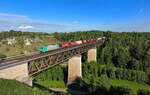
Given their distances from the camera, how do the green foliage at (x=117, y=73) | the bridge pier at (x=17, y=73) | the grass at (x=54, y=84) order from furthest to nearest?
1. the green foliage at (x=117, y=73)
2. the grass at (x=54, y=84)
3. the bridge pier at (x=17, y=73)

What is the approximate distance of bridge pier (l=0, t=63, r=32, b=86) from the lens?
535 inches

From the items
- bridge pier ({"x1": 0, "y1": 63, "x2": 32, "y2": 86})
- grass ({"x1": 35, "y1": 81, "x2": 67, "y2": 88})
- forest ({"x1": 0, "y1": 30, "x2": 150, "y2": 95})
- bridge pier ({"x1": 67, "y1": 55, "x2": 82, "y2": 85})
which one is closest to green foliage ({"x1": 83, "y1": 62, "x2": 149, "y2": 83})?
forest ({"x1": 0, "y1": 30, "x2": 150, "y2": 95})

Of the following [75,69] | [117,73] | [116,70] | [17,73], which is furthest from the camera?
[116,70]

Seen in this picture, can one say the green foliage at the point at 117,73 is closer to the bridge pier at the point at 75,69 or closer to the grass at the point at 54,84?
the bridge pier at the point at 75,69

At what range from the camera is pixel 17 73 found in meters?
14.9

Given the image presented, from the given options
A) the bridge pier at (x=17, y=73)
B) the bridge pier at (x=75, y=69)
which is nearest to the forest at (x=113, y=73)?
the bridge pier at (x=75, y=69)

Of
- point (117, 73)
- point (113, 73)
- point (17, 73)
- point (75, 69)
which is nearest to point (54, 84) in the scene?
point (75, 69)

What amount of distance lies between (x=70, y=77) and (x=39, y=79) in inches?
494

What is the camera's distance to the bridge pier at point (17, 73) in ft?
44.6

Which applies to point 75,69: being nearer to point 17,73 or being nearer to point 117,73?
point 17,73

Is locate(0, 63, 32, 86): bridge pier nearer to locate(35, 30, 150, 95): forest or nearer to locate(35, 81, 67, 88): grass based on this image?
locate(35, 30, 150, 95): forest

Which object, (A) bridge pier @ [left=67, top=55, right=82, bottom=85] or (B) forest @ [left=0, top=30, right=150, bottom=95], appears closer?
(A) bridge pier @ [left=67, top=55, right=82, bottom=85]

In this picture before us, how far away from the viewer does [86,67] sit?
38.6 m

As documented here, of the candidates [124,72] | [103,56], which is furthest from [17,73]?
[103,56]
